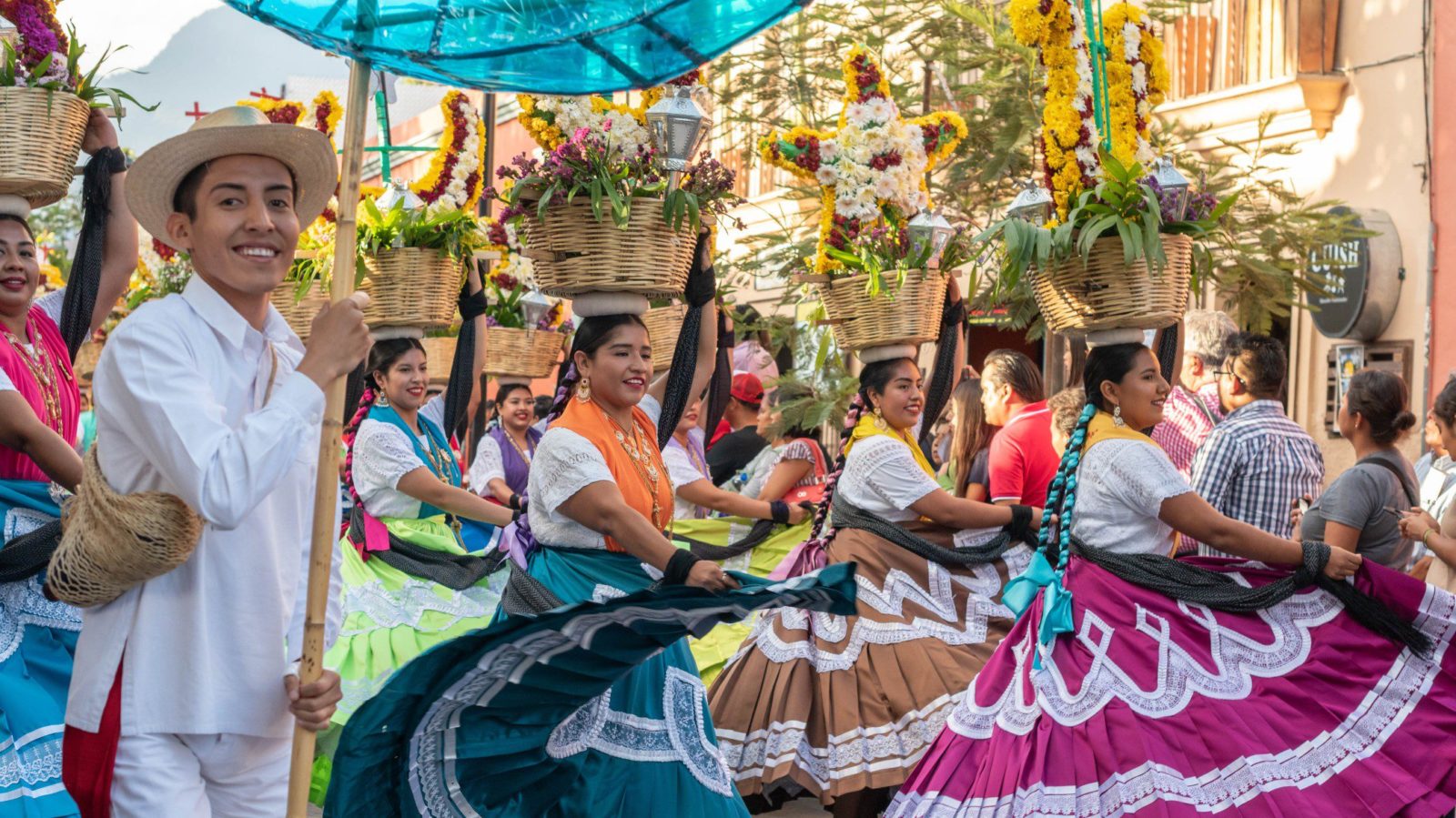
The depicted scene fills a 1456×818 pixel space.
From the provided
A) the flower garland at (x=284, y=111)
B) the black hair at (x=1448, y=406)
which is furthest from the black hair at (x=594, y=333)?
the black hair at (x=1448, y=406)

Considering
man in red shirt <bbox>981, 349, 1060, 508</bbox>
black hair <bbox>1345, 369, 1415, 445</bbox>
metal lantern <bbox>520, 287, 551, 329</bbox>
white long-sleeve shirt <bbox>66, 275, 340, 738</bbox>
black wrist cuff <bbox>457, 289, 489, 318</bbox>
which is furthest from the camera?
metal lantern <bbox>520, 287, 551, 329</bbox>

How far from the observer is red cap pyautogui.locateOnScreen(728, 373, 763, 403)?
33.2 ft

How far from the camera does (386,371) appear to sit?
7492 millimetres

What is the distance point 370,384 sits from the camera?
761 cm

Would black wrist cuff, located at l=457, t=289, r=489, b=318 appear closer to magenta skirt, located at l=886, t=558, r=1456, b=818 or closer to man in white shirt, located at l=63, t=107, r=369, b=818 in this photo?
magenta skirt, located at l=886, t=558, r=1456, b=818

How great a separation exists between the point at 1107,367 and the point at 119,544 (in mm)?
3631

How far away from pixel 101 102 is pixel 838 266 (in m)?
2.89

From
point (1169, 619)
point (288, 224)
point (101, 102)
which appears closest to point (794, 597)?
point (288, 224)

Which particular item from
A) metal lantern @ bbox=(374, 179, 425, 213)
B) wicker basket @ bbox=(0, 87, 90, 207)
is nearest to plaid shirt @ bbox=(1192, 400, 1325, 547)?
metal lantern @ bbox=(374, 179, 425, 213)

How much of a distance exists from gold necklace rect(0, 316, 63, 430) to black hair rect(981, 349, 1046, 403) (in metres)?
4.29

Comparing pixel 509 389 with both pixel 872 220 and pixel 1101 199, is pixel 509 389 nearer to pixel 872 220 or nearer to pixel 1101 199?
pixel 872 220

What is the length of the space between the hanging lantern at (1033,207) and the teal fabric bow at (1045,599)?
48.3 inches

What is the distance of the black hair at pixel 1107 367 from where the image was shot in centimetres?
571

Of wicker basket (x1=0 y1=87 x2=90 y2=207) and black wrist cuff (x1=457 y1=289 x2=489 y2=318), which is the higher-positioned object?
wicker basket (x1=0 y1=87 x2=90 y2=207)
